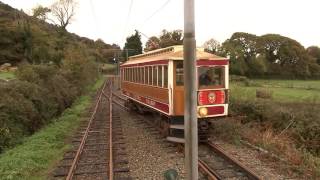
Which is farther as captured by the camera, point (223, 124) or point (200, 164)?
point (223, 124)

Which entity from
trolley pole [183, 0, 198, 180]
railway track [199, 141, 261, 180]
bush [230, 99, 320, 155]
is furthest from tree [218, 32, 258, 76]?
trolley pole [183, 0, 198, 180]

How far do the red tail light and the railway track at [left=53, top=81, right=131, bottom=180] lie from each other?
9.12 ft

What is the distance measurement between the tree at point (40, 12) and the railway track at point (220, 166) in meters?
91.7

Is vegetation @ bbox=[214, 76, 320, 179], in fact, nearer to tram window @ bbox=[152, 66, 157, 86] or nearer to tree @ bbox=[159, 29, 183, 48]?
tram window @ bbox=[152, 66, 157, 86]

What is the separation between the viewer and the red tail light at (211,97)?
1300 centimetres

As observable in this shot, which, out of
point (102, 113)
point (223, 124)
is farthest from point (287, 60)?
point (223, 124)

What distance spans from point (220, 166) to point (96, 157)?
12.0ft

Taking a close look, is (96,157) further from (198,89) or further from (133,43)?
(133,43)

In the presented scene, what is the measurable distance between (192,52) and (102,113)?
1931 cm

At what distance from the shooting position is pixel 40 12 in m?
98.8

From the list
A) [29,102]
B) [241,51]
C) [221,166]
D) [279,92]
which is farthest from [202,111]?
[241,51]

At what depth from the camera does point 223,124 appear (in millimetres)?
15352

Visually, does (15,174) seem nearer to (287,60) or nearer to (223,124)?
(223,124)

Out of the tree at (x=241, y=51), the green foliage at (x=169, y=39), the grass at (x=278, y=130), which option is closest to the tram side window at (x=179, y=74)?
the grass at (x=278, y=130)
